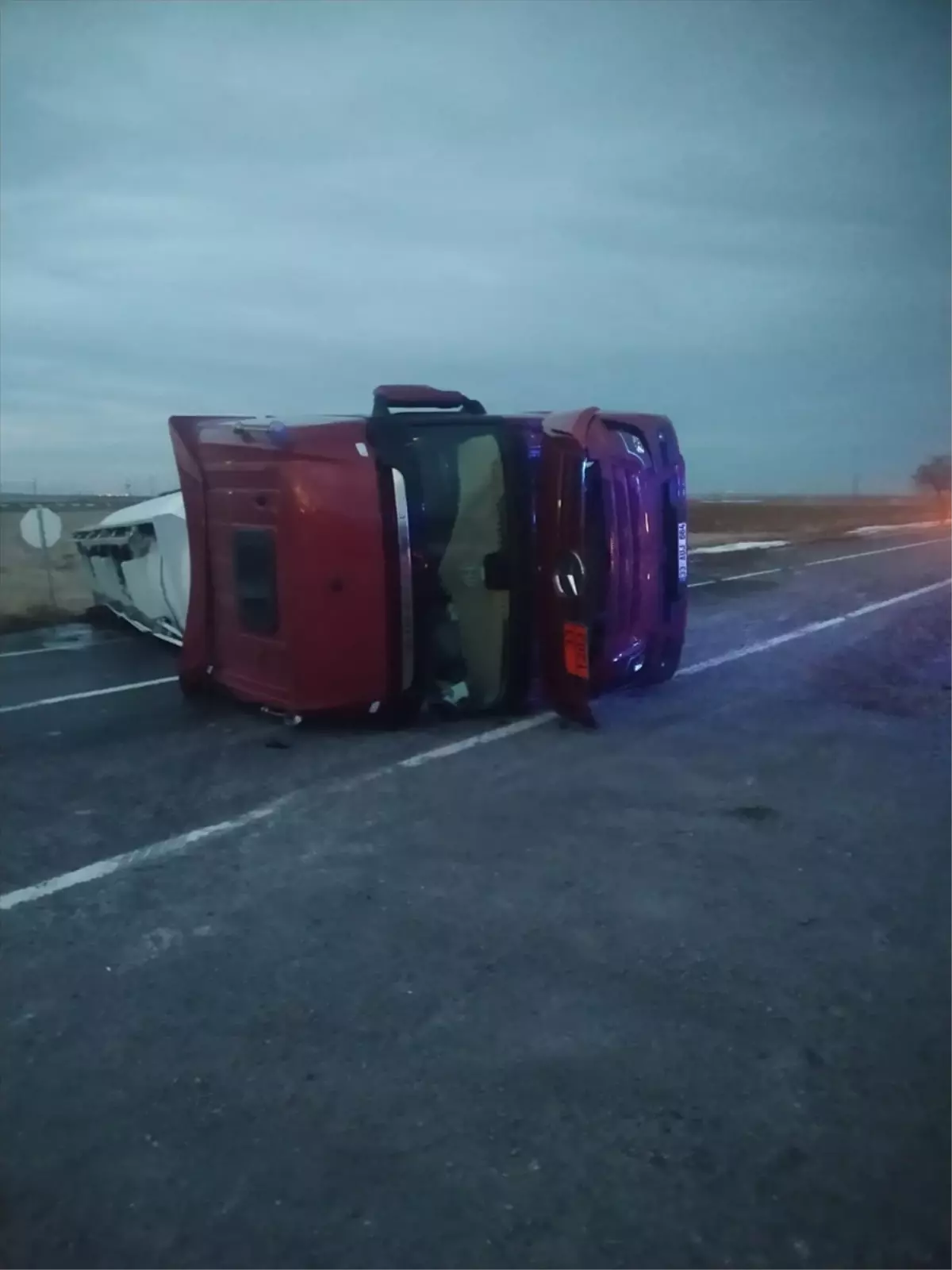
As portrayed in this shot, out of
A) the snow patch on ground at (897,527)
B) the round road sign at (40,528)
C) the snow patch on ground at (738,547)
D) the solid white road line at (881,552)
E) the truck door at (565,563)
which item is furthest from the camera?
the snow patch on ground at (897,527)

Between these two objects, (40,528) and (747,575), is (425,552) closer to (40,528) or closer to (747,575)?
(40,528)

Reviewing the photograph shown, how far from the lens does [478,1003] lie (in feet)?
11.0

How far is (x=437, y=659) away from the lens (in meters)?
6.84

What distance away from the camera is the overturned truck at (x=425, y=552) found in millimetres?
6379

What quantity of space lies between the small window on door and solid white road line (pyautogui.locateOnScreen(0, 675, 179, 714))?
1.72 meters

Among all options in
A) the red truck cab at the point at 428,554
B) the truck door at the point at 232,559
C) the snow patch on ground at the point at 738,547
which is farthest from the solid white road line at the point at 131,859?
the snow patch on ground at the point at 738,547

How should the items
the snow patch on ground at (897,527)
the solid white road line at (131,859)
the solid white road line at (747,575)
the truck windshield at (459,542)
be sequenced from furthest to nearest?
the snow patch on ground at (897,527), the solid white road line at (747,575), the truck windshield at (459,542), the solid white road line at (131,859)

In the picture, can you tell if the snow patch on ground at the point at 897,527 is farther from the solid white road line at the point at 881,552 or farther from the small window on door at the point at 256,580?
the small window on door at the point at 256,580

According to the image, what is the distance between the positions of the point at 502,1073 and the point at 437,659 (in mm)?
4026

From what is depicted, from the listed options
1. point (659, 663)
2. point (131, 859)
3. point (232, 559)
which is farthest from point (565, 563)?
point (131, 859)

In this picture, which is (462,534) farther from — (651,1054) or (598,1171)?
(598,1171)

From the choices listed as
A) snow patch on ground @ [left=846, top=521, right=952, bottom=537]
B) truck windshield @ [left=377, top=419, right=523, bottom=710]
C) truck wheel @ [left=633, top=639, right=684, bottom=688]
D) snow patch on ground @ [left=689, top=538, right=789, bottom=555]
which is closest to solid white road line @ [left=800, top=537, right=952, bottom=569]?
snow patch on ground @ [left=689, top=538, right=789, bottom=555]

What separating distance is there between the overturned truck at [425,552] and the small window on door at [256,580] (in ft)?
0.05

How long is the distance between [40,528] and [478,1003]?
1149 cm
